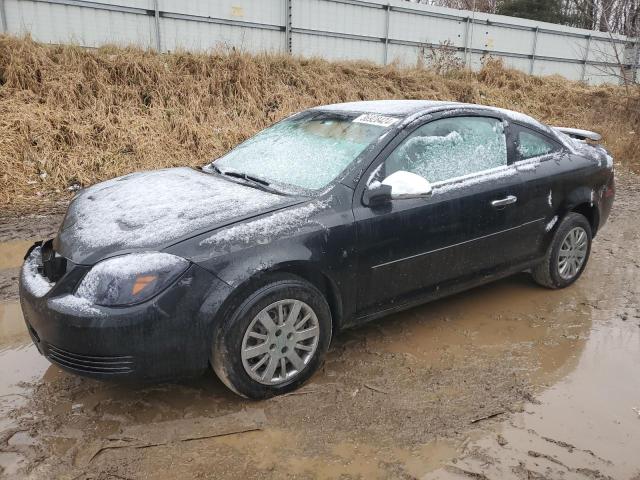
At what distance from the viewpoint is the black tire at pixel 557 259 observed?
14.2ft

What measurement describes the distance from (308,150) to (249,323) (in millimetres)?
1391

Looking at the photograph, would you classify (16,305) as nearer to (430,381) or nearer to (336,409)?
(336,409)

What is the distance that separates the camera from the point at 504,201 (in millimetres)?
3805

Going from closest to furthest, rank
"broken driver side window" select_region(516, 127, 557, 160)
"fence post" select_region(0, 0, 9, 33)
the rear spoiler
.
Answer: "broken driver side window" select_region(516, 127, 557, 160)
the rear spoiler
"fence post" select_region(0, 0, 9, 33)

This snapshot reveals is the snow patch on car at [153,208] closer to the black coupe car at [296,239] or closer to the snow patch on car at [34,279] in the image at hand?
the black coupe car at [296,239]

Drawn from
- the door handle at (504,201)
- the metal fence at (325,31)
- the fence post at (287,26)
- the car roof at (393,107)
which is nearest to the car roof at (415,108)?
the car roof at (393,107)

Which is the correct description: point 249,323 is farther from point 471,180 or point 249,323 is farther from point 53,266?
point 471,180

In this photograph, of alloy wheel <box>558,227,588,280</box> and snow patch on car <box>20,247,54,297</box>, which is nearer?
snow patch on car <box>20,247,54,297</box>

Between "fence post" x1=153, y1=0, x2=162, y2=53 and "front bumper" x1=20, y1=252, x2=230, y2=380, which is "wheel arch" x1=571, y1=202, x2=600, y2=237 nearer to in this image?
"front bumper" x1=20, y1=252, x2=230, y2=380

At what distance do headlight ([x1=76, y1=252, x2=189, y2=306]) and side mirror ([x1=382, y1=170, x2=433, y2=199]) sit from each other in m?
1.28

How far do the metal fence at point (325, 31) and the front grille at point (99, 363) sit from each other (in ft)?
29.1

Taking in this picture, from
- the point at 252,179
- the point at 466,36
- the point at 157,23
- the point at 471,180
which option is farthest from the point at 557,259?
the point at 466,36

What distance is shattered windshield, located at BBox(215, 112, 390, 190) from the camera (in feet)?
11.2

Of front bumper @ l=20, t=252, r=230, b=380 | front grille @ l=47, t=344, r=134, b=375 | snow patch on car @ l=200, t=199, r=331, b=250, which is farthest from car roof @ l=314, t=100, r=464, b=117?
front grille @ l=47, t=344, r=134, b=375
